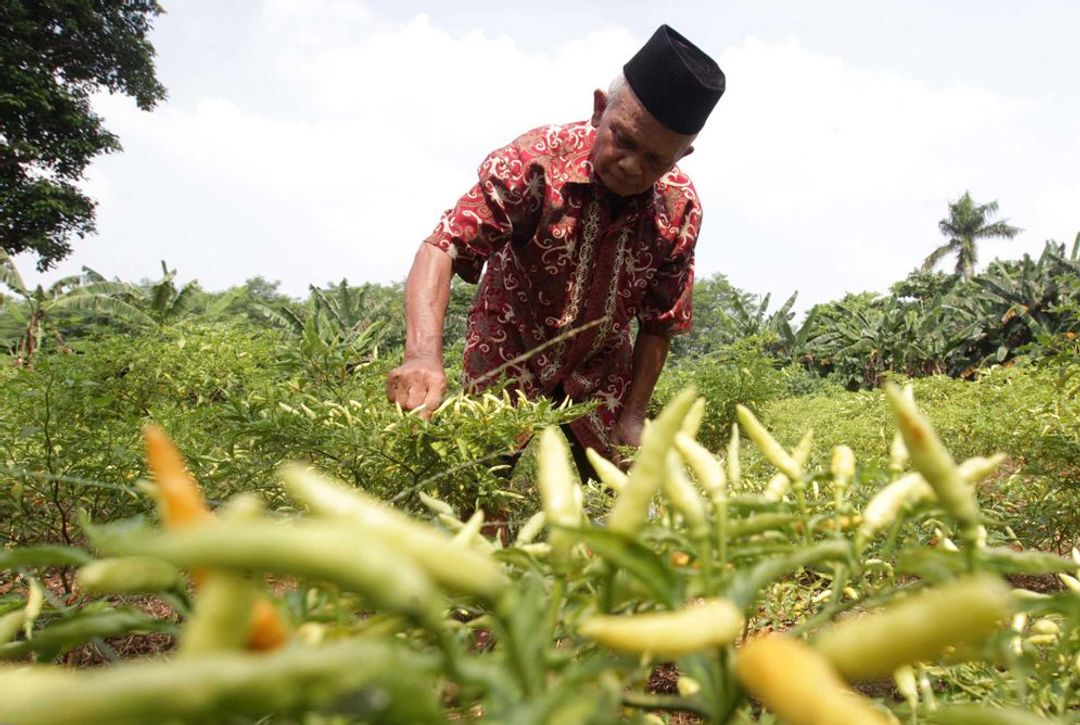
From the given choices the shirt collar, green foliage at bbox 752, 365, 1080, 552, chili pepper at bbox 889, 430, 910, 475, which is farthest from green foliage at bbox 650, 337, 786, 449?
chili pepper at bbox 889, 430, 910, 475

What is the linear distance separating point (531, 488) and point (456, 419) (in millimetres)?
1092

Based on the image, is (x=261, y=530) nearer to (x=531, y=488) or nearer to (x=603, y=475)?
(x=603, y=475)

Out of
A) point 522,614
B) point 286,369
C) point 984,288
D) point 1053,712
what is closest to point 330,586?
point 522,614

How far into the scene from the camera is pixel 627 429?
2430 millimetres

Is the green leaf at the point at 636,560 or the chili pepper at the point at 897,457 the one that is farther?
the chili pepper at the point at 897,457

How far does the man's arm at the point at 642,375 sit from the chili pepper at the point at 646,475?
2163 millimetres

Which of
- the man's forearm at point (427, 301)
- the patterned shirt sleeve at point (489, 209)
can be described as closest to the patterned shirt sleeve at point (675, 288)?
the patterned shirt sleeve at point (489, 209)

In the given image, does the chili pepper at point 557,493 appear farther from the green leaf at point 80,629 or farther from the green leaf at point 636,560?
the green leaf at point 80,629

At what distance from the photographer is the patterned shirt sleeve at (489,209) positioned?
1.99 metres

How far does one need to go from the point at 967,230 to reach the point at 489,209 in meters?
29.8

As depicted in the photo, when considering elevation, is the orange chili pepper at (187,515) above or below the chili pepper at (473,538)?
below

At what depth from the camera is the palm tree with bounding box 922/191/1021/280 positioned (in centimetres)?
2661

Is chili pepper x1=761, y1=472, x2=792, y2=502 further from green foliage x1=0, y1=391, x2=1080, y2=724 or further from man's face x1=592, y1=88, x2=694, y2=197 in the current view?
man's face x1=592, y1=88, x2=694, y2=197

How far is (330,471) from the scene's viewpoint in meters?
1.31
